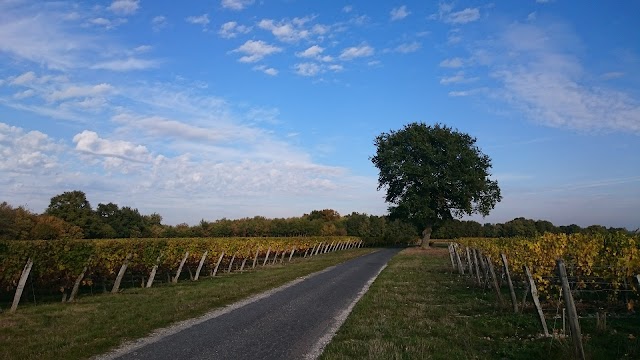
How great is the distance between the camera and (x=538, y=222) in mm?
102688

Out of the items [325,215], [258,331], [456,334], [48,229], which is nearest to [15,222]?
[48,229]

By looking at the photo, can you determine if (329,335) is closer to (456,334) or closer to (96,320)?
(456,334)

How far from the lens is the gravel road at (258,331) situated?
27.0ft

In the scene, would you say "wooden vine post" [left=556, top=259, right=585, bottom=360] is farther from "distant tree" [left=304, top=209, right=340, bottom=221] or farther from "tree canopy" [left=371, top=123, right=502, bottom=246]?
"distant tree" [left=304, top=209, right=340, bottom=221]

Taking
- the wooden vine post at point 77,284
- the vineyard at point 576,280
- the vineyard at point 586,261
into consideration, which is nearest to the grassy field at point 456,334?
the vineyard at point 576,280

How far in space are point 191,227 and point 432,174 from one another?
6131 cm

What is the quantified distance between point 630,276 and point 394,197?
47168 mm

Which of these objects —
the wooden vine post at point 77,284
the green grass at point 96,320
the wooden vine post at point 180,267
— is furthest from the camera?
the wooden vine post at point 180,267

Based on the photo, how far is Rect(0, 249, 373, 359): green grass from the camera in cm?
857

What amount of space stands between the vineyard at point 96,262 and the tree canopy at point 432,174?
29.3m

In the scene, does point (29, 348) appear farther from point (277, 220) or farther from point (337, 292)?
point (277, 220)

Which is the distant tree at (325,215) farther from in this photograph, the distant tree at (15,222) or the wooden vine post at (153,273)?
the wooden vine post at (153,273)

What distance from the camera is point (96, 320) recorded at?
1153 centimetres

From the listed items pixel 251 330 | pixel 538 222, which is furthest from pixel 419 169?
pixel 538 222
